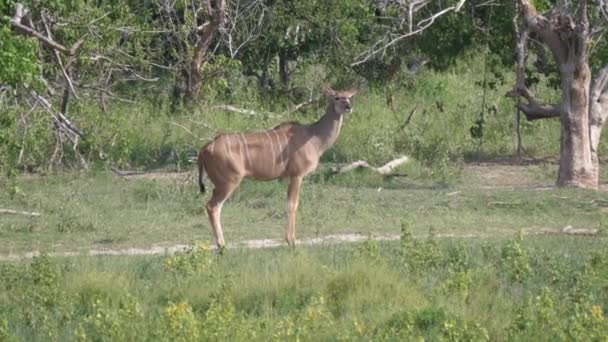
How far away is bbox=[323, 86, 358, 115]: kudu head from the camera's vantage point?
1380cm

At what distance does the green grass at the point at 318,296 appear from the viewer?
8.65 meters

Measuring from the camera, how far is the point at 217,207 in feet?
42.0

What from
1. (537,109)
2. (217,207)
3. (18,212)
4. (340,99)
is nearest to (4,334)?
(217,207)

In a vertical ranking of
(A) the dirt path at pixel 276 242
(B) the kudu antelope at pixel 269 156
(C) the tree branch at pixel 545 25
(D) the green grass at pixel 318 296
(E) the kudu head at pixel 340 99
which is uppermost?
(C) the tree branch at pixel 545 25

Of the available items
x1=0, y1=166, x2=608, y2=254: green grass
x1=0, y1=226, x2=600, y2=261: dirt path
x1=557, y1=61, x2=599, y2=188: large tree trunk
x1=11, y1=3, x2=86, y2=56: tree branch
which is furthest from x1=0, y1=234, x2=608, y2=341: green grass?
x1=557, y1=61, x2=599, y2=188: large tree trunk

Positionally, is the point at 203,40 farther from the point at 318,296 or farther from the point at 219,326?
the point at 219,326

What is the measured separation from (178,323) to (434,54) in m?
11.8

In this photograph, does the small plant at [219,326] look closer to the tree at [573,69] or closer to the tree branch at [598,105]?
the tree at [573,69]

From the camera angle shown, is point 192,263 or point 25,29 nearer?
point 192,263

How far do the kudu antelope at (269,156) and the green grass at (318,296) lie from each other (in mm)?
1275

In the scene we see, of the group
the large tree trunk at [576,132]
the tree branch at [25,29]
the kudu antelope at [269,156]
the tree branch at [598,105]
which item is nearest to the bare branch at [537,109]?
the tree branch at [598,105]

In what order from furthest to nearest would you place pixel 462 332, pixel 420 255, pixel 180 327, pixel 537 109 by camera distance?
pixel 537 109 → pixel 420 255 → pixel 462 332 → pixel 180 327

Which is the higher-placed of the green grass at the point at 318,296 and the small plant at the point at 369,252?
the small plant at the point at 369,252

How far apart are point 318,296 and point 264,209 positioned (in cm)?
541
